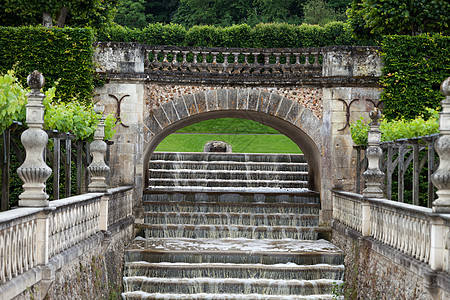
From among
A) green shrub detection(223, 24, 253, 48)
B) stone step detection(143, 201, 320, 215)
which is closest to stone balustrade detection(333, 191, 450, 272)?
stone step detection(143, 201, 320, 215)

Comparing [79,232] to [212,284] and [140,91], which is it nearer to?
[212,284]

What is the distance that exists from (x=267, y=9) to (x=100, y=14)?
18.5 m

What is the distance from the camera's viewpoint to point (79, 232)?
9258 millimetres

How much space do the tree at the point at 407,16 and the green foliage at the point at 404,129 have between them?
13.2 ft

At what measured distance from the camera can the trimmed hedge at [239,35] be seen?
23688 mm

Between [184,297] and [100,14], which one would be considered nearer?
[184,297]

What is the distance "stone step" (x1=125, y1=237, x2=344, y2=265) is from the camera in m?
11.6

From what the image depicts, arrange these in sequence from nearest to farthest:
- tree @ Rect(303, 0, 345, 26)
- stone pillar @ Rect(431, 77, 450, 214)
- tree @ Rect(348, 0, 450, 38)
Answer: stone pillar @ Rect(431, 77, 450, 214)
tree @ Rect(348, 0, 450, 38)
tree @ Rect(303, 0, 345, 26)

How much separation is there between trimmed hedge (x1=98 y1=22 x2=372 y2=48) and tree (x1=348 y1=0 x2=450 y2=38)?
267 inches

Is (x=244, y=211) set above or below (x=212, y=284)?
above

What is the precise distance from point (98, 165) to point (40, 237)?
4.06m

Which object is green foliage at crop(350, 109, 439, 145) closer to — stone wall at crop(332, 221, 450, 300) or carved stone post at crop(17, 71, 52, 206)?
stone wall at crop(332, 221, 450, 300)

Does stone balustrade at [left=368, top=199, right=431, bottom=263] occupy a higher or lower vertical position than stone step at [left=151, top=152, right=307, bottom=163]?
lower

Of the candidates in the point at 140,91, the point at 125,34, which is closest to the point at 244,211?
the point at 140,91
